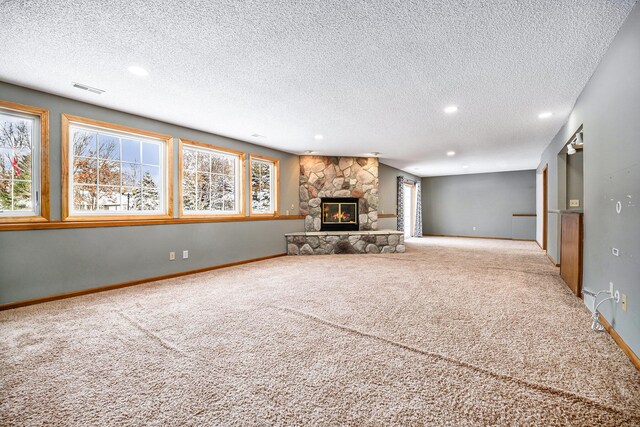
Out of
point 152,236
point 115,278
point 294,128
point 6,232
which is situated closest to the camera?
point 6,232

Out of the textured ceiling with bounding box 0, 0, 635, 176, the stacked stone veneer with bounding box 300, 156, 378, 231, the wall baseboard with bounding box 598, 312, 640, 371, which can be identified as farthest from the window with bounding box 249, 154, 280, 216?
the wall baseboard with bounding box 598, 312, 640, 371

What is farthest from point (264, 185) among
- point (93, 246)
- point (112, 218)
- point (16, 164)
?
point (16, 164)

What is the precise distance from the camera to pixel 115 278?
369cm

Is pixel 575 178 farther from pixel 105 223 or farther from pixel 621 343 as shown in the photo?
pixel 105 223

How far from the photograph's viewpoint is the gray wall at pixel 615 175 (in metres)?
1.84

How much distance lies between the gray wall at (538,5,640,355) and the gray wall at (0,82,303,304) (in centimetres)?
480

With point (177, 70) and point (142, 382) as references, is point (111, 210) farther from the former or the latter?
point (142, 382)

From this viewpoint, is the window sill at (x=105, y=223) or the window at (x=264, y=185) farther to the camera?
the window at (x=264, y=185)

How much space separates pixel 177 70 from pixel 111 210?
7.27 ft

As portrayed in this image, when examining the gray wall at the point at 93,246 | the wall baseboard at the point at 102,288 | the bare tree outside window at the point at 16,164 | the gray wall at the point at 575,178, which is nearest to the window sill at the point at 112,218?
the gray wall at the point at 93,246

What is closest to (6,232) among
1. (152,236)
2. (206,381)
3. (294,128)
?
(152,236)

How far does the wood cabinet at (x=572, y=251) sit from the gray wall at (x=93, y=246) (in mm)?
4782

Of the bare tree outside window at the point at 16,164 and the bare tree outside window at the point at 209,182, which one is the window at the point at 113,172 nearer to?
the bare tree outside window at the point at 16,164

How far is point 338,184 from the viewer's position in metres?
6.96
